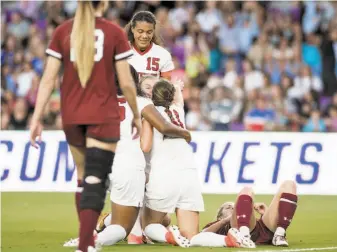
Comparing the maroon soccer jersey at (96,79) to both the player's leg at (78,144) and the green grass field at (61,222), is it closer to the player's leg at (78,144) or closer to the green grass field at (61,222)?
the player's leg at (78,144)

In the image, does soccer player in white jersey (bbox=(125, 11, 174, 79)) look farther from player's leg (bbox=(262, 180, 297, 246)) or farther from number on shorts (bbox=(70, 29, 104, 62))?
number on shorts (bbox=(70, 29, 104, 62))

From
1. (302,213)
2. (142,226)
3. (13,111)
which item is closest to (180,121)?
(142,226)

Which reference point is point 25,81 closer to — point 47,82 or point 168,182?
point 168,182

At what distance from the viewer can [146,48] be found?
11.5m

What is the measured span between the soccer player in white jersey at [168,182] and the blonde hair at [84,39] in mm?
2086

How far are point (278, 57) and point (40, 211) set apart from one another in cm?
946

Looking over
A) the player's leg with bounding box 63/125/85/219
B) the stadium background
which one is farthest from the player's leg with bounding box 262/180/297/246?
the stadium background

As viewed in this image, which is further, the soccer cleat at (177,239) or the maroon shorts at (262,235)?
the maroon shorts at (262,235)

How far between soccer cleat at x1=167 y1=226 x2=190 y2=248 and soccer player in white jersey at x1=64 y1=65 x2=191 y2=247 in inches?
14.1

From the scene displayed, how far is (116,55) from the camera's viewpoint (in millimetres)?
8578

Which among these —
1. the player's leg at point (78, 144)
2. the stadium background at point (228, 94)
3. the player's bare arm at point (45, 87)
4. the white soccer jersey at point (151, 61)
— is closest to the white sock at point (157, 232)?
the player's leg at point (78, 144)

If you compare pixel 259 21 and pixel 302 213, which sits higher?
pixel 259 21

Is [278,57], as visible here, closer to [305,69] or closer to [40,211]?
[305,69]

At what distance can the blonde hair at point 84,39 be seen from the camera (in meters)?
8.42
